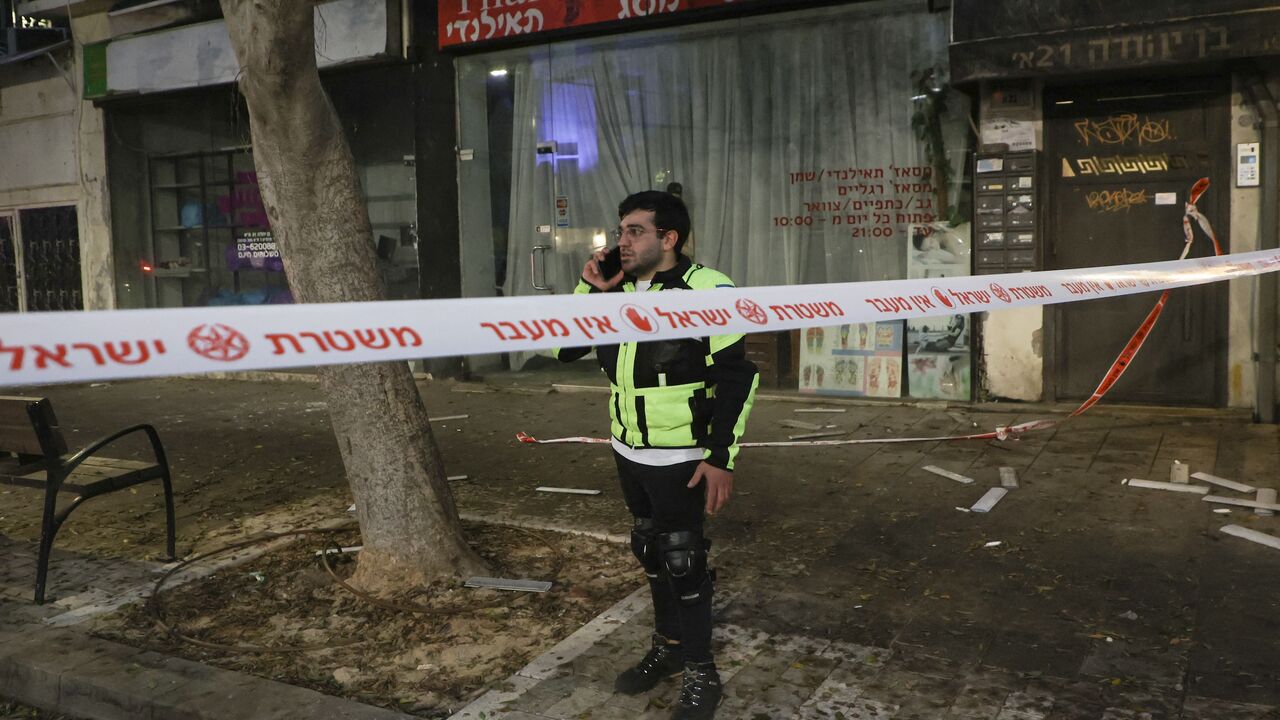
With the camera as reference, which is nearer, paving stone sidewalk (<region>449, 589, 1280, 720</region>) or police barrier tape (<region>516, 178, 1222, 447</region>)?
paving stone sidewalk (<region>449, 589, 1280, 720</region>)

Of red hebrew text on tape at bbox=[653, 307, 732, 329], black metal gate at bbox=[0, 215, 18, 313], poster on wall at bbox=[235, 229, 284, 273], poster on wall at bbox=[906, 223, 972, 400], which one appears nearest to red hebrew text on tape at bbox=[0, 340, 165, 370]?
red hebrew text on tape at bbox=[653, 307, 732, 329]

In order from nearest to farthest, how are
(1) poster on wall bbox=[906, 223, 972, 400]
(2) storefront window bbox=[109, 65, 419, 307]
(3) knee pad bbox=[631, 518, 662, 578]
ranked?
1. (3) knee pad bbox=[631, 518, 662, 578]
2. (1) poster on wall bbox=[906, 223, 972, 400]
3. (2) storefront window bbox=[109, 65, 419, 307]

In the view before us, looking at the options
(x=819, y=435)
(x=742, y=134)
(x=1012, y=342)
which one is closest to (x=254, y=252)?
(x=742, y=134)

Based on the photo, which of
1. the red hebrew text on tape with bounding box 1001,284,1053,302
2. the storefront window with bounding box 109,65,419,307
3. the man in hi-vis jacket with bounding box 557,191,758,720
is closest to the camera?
the man in hi-vis jacket with bounding box 557,191,758,720

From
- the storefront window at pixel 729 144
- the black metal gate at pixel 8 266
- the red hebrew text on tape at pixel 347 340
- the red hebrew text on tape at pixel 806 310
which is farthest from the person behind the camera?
the black metal gate at pixel 8 266

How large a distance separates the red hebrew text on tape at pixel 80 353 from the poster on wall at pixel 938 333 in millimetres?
7966

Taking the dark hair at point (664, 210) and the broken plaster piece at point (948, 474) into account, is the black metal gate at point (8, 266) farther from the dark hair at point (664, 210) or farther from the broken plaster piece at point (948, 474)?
the dark hair at point (664, 210)

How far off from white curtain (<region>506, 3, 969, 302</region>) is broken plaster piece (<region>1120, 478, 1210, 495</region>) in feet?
11.3

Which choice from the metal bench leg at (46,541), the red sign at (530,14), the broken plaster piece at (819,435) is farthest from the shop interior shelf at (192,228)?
the metal bench leg at (46,541)

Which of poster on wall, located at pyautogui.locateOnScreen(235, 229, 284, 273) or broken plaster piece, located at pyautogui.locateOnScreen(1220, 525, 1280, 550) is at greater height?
poster on wall, located at pyautogui.locateOnScreen(235, 229, 284, 273)

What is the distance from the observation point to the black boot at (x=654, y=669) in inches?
150

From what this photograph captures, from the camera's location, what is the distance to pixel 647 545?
3.82m

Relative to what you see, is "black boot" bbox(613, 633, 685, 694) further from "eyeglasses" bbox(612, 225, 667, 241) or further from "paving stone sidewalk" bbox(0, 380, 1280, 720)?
"eyeglasses" bbox(612, 225, 667, 241)

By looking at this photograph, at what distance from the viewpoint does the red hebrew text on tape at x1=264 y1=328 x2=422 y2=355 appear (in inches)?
93.3
